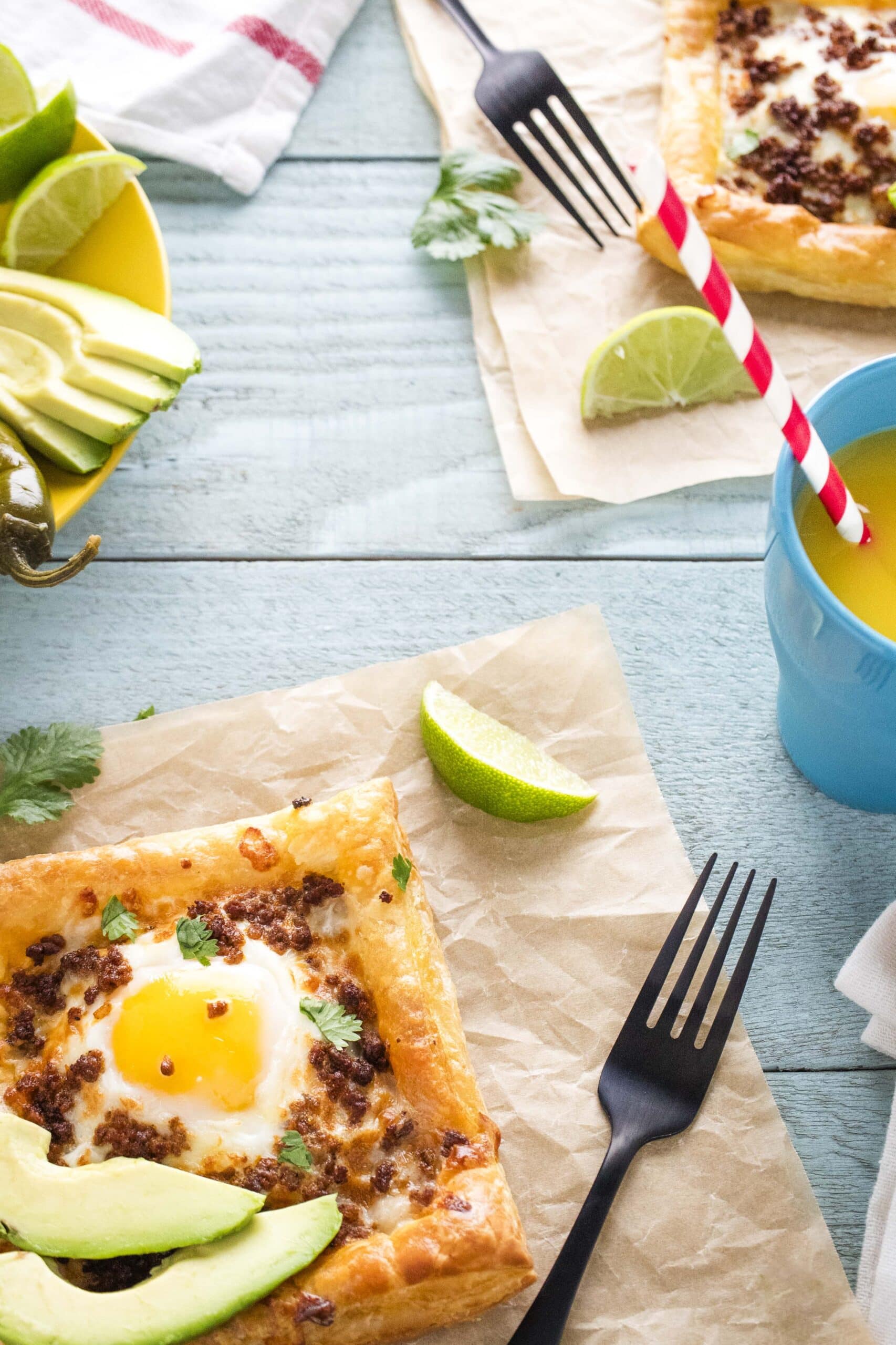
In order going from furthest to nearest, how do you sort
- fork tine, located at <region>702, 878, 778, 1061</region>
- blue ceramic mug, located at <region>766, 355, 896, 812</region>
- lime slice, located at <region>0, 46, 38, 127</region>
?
lime slice, located at <region>0, 46, 38, 127</region>, fork tine, located at <region>702, 878, 778, 1061</region>, blue ceramic mug, located at <region>766, 355, 896, 812</region>

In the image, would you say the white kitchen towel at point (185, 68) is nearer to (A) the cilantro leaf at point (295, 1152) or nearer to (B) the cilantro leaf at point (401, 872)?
(B) the cilantro leaf at point (401, 872)

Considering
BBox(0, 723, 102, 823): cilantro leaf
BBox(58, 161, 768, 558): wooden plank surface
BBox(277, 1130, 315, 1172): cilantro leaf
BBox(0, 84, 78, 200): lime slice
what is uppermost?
BBox(0, 84, 78, 200): lime slice

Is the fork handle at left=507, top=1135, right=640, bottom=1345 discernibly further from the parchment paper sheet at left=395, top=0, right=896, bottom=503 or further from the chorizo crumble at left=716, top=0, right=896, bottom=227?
the chorizo crumble at left=716, top=0, right=896, bottom=227

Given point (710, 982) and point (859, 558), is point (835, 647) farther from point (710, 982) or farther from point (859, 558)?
point (710, 982)

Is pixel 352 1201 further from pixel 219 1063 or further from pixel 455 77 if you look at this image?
pixel 455 77

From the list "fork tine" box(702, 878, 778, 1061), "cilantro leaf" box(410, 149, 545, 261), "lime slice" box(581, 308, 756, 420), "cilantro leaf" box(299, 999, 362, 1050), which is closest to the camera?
"cilantro leaf" box(299, 999, 362, 1050)

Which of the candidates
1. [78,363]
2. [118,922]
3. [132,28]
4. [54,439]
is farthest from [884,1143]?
[132,28]

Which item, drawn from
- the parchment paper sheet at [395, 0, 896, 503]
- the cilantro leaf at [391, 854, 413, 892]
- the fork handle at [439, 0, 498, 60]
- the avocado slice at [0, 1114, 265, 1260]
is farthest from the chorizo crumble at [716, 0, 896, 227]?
the avocado slice at [0, 1114, 265, 1260]
